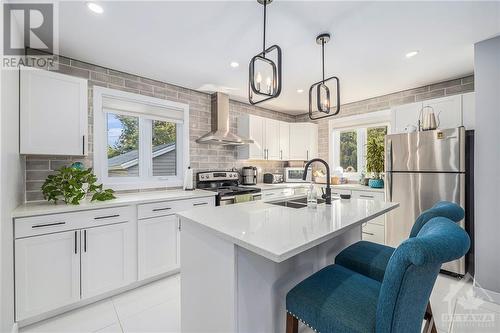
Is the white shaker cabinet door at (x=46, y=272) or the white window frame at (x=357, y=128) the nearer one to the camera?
the white shaker cabinet door at (x=46, y=272)

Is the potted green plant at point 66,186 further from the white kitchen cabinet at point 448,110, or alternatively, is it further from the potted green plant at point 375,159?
the white kitchen cabinet at point 448,110

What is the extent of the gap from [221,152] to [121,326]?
264 centimetres

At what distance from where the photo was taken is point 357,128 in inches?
165

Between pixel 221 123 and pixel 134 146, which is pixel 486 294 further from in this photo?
pixel 134 146

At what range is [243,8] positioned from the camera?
5.62ft

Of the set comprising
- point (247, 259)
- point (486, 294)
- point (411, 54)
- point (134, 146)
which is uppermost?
point (411, 54)

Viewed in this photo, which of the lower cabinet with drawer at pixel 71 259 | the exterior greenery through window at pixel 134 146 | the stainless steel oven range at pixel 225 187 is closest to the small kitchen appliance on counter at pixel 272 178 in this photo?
the stainless steel oven range at pixel 225 187

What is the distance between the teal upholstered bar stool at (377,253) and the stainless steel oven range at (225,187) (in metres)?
1.79

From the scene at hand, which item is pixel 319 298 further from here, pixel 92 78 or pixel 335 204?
pixel 92 78

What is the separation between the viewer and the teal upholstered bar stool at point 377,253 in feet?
4.25

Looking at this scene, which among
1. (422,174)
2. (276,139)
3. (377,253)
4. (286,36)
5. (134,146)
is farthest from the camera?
(276,139)

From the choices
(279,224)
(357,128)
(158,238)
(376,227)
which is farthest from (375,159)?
(158,238)

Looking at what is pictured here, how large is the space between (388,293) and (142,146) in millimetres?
3147

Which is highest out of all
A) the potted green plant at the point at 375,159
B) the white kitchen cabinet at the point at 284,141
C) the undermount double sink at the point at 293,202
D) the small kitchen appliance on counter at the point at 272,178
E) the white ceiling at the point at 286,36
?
the white ceiling at the point at 286,36
